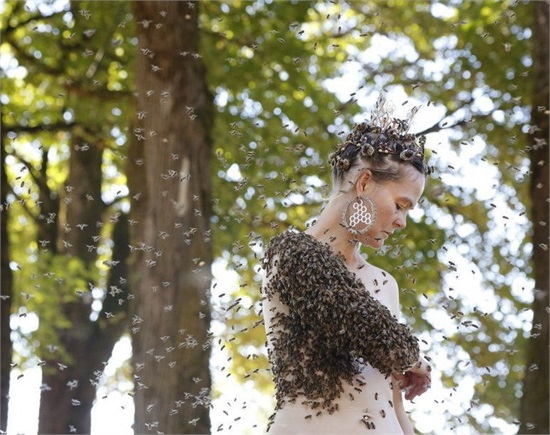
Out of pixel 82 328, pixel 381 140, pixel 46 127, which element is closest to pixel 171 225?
pixel 82 328

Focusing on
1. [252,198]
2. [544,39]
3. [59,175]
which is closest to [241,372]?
[252,198]

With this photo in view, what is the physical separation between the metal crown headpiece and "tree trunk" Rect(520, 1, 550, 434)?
461 centimetres

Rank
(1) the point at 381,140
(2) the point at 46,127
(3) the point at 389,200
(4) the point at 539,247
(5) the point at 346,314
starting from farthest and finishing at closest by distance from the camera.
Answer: (2) the point at 46,127, (4) the point at 539,247, (1) the point at 381,140, (3) the point at 389,200, (5) the point at 346,314

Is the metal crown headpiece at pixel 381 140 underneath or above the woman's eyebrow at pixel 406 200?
above

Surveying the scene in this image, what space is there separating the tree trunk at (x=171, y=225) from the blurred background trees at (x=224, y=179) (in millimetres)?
16

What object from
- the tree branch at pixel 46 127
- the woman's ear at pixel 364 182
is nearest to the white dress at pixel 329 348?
the woman's ear at pixel 364 182

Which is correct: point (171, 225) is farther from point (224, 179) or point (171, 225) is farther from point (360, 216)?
point (360, 216)

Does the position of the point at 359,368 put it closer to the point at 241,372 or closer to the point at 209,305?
the point at 209,305

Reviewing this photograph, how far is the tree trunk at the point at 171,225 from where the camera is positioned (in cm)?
860

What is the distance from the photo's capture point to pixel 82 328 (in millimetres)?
12336

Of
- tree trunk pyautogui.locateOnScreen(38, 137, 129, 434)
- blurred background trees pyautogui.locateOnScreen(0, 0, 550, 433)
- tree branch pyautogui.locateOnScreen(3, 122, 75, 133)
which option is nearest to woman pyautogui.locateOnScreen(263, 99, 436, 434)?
blurred background trees pyautogui.locateOnScreen(0, 0, 550, 433)

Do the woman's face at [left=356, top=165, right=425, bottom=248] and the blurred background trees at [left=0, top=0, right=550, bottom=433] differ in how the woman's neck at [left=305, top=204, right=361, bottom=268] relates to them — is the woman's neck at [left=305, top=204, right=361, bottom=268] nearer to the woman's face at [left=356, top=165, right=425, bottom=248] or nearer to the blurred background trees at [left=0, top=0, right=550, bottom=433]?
the woman's face at [left=356, top=165, right=425, bottom=248]

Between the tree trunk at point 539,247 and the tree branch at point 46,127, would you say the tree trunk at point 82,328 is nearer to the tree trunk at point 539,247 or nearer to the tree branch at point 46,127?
the tree branch at point 46,127

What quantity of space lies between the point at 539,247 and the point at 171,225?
9.52 feet
